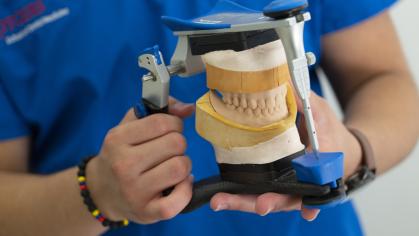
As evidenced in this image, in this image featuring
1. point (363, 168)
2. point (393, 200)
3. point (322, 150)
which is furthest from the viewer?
point (393, 200)

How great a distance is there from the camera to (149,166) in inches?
21.0

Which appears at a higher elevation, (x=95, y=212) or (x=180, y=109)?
(x=180, y=109)

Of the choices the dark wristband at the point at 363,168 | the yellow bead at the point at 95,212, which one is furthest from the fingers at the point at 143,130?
the dark wristband at the point at 363,168

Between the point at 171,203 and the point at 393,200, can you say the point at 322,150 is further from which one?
the point at 393,200

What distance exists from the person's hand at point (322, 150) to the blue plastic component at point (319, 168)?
0.11ft

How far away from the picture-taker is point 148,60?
519mm

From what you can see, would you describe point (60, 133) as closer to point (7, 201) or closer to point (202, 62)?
point (7, 201)

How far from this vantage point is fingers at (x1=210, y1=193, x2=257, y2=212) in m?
0.52

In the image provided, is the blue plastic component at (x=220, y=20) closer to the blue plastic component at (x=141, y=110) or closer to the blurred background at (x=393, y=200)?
the blue plastic component at (x=141, y=110)

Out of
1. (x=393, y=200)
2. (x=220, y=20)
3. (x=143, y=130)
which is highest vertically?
(x=220, y=20)

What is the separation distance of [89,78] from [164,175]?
0.64 ft

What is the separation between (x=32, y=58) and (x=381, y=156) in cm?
46

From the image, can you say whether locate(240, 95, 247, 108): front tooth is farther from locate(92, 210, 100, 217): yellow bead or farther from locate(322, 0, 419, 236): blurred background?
locate(322, 0, 419, 236): blurred background

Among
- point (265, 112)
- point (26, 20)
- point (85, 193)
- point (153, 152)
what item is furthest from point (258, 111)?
point (26, 20)
